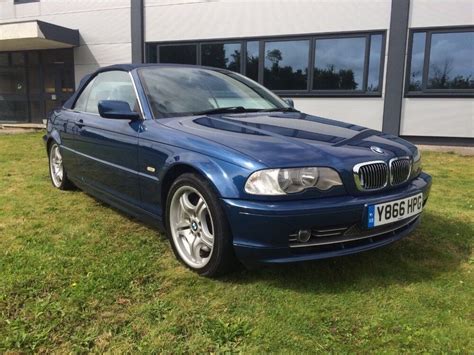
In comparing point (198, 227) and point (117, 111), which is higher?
point (117, 111)

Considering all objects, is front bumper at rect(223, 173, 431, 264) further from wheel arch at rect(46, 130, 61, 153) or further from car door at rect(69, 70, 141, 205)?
wheel arch at rect(46, 130, 61, 153)

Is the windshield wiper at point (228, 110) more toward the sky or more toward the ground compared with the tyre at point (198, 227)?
more toward the sky

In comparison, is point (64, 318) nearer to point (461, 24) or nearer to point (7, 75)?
point (461, 24)

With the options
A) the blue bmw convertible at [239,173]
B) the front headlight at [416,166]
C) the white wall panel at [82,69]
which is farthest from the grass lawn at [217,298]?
the white wall panel at [82,69]

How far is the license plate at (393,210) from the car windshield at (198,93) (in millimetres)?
1496

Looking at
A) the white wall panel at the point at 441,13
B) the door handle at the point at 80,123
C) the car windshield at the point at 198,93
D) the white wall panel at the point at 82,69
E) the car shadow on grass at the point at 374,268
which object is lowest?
the car shadow on grass at the point at 374,268

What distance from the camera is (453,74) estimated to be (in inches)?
372

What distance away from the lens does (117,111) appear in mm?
3383

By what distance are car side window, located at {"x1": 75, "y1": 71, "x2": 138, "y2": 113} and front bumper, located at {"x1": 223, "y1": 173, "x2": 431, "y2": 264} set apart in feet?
5.11

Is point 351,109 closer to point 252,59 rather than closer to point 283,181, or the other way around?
point 252,59

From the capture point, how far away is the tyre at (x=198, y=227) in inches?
104

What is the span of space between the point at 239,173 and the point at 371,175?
824mm

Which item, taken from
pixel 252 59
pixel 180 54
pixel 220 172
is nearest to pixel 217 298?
pixel 220 172

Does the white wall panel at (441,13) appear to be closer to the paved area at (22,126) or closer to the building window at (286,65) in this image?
the building window at (286,65)
